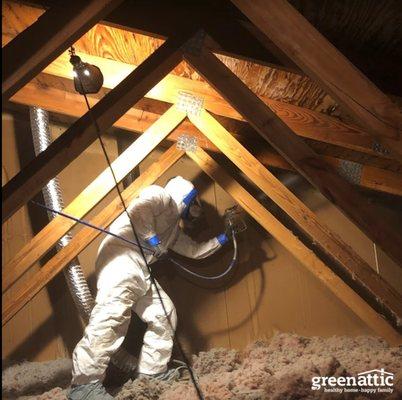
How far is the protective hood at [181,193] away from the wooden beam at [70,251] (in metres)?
0.16

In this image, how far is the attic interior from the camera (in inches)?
49.5

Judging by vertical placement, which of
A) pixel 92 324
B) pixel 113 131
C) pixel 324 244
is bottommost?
pixel 92 324

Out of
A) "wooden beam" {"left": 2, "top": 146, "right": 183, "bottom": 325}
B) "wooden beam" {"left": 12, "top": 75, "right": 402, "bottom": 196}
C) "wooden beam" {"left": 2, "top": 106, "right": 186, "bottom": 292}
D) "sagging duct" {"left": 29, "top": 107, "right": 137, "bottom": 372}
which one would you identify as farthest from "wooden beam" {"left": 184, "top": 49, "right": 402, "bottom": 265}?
"sagging duct" {"left": 29, "top": 107, "right": 137, "bottom": 372}

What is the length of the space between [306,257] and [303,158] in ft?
4.50

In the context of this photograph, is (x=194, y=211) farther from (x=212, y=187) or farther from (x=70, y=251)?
(x=70, y=251)

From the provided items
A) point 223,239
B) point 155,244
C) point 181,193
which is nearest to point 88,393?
point 155,244

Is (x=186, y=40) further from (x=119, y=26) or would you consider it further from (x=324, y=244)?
(x=324, y=244)

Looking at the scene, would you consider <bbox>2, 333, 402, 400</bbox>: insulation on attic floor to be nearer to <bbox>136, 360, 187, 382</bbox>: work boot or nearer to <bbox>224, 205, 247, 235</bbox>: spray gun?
<bbox>136, 360, 187, 382</bbox>: work boot

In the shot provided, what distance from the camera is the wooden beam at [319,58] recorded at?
1.00m

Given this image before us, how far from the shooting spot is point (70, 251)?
Answer: 2.61 m

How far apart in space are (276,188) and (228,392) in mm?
1207

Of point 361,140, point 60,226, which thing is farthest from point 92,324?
point 361,140

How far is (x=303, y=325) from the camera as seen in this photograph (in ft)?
11.5

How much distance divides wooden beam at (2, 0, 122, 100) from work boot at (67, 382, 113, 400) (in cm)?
183
